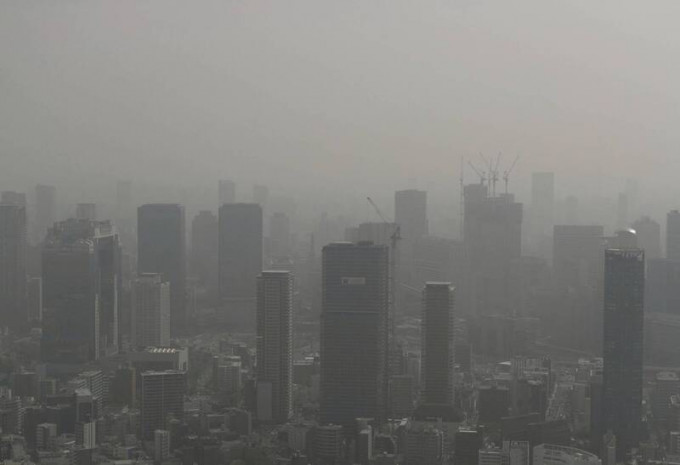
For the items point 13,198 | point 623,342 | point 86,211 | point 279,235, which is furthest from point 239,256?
point 623,342

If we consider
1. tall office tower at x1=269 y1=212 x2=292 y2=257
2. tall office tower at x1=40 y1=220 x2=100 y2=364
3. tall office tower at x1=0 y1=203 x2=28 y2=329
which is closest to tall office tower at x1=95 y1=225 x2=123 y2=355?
tall office tower at x1=40 y1=220 x2=100 y2=364

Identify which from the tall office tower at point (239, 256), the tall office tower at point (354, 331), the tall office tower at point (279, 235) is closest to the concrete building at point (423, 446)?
the tall office tower at point (354, 331)

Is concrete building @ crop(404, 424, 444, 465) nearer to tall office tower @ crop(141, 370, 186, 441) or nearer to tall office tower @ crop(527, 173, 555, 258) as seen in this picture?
tall office tower @ crop(141, 370, 186, 441)

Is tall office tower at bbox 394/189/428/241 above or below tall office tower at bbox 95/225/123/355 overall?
above

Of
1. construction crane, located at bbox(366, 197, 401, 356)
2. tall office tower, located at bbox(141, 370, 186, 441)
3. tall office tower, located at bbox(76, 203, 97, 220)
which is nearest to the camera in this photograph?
tall office tower, located at bbox(141, 370, 186, 441)

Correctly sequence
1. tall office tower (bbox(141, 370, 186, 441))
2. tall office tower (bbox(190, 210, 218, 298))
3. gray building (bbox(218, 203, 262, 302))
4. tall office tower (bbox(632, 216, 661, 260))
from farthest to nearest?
tall office tower (bbox(190, 210, 218, 298))
gray building (bbox(218, 203, 262, 302))
tall office tower (bbox(632, 216, 661, 260))
tall office tower (bbox(141, 370, 186, 441))

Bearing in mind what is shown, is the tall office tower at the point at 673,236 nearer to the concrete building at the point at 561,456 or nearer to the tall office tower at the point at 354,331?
the tall office tower at the point at 354,331
